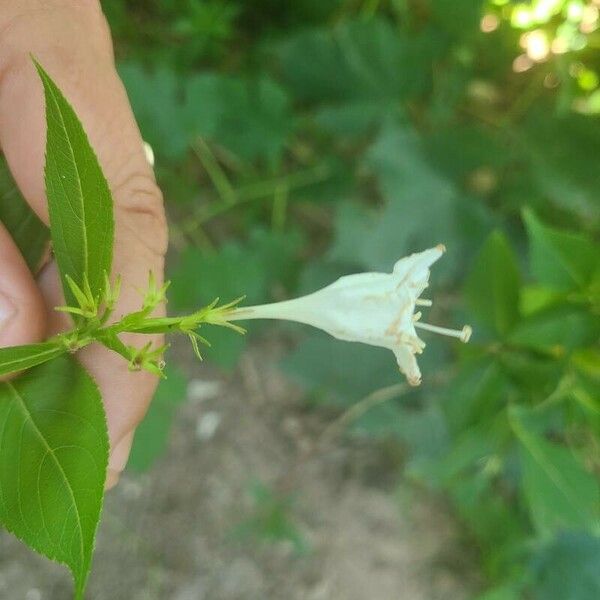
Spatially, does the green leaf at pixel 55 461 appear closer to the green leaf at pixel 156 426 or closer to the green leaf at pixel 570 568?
the green leaf at pixel 156 426

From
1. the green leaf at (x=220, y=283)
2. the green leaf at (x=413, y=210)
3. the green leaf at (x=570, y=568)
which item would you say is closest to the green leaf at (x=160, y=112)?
the green leaf at (x=220, y=283)

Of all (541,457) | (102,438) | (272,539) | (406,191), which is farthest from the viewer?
(272,539)

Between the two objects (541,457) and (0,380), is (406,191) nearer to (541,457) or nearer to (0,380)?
(541,457)

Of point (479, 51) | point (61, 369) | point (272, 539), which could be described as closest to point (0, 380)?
point (61, 369)

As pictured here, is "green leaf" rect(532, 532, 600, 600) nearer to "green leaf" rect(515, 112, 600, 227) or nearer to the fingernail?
"green leaf" rect(515, 112, 600, 227)

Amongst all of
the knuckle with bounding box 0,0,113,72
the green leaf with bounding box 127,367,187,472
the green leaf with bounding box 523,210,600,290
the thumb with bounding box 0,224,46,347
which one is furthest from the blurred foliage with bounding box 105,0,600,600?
the thumb with bounding box 0,224,46,347

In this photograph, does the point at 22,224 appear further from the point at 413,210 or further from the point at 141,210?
the point at 413,210

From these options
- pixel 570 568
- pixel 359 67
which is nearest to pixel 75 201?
pixel 359 67
